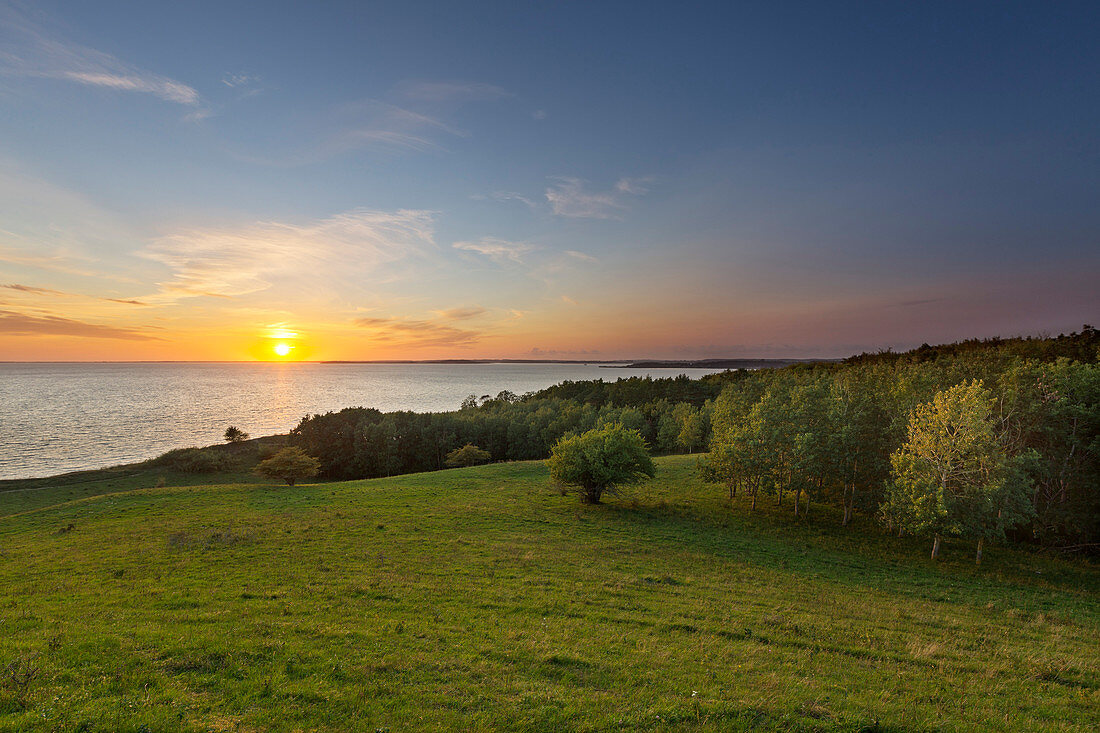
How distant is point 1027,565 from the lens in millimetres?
32531

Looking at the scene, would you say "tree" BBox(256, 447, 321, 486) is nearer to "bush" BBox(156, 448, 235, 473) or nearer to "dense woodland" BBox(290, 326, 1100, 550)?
"bush" BBox(156, 448, 235, 473)

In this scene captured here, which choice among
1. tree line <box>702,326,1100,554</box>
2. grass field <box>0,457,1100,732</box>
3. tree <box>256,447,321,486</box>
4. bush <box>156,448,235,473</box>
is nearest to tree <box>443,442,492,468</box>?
tree <box>256,447,321,486</box>

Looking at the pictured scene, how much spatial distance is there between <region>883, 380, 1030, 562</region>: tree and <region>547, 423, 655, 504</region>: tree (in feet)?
66.6

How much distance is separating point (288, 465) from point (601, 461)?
45795mm

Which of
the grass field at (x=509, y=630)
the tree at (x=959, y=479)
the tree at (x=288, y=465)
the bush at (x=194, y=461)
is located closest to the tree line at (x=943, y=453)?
the tree at (x=959, y=479)

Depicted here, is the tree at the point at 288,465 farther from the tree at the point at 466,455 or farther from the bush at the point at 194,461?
the bush at the point at 194,461

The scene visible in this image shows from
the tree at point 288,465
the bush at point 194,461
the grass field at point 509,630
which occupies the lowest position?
the bush at point 194,461

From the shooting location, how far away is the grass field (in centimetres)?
1014

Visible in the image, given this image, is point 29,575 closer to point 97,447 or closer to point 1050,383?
point 1050,383

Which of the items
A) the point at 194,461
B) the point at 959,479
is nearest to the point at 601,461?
the point at 959,479

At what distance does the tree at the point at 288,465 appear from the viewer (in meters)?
58.4

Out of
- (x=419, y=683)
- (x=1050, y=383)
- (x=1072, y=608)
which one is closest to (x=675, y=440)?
A: (x=1050, y=383)

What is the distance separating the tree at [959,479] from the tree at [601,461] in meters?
20.3

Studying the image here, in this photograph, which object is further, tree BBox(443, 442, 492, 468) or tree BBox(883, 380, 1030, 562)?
tree BBox(443, 442, 492, 468)
